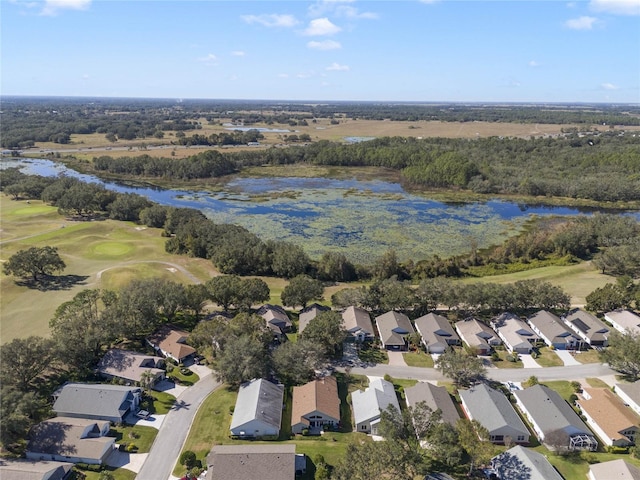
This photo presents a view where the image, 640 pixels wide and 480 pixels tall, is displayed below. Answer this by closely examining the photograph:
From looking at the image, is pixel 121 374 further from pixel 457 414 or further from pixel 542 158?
pixel 542 158

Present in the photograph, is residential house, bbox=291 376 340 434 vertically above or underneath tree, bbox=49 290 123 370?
underneath

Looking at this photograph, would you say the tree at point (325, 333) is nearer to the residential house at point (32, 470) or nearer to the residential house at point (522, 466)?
the residential house at point (522, 466)

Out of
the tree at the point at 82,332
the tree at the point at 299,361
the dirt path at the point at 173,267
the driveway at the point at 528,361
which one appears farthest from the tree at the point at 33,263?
the driveway at the point at 528,361

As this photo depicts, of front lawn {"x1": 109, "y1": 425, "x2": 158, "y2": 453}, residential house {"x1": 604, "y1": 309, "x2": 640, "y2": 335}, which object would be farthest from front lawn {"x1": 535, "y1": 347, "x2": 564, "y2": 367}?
front lawn {"x1": 109, "y1": 425, "x2": 158, "y2": 453}

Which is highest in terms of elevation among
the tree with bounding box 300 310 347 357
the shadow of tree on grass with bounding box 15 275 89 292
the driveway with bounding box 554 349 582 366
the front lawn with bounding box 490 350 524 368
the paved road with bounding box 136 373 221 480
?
the tree with bounding box 300 310 347 357

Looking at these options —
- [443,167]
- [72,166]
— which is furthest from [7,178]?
[443,167]

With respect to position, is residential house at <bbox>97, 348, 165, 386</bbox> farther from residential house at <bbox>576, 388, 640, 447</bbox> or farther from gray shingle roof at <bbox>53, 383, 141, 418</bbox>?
residential house at <bbox>576, 388, 640, 447</bbox>
